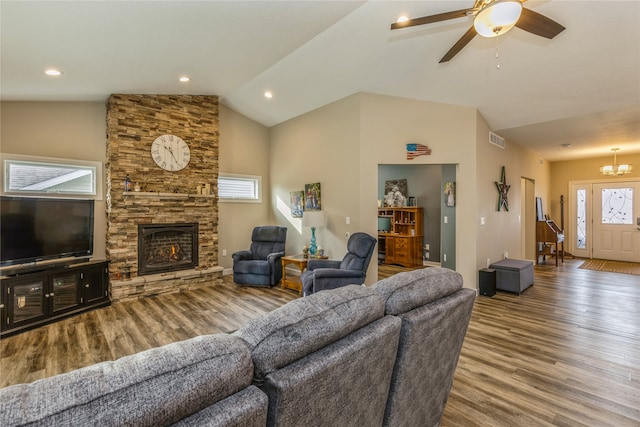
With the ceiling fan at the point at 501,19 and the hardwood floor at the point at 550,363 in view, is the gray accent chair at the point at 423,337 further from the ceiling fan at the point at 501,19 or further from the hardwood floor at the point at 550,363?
the ceiling fan at the point at 501,19

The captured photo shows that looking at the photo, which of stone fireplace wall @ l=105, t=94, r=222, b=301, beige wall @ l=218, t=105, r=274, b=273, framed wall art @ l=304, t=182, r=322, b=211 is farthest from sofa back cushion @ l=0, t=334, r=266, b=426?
beige wall @ l=218, t=105, r=274, b=273

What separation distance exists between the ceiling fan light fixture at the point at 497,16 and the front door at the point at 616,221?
8491 mm

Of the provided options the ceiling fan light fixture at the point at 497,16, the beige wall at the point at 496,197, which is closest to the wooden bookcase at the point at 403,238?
the beige wall at the point at 496,197

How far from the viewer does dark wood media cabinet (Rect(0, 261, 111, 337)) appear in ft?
11.4

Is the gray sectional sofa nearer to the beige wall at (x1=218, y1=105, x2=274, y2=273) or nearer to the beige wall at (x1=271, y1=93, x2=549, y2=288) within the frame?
the beige wall at (x1=271, y1=93, x2=549, y2=288)

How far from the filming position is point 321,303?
1.18 meters

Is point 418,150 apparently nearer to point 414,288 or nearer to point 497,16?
point 497,16

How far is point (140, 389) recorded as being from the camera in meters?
0.72

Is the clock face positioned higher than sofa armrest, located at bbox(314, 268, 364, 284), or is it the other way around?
the clock face

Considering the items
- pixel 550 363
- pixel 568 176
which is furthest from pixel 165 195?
pixel 568 176

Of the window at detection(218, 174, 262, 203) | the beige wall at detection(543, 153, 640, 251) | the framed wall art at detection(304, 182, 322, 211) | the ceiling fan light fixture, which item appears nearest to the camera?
the ceiling fan light fixture

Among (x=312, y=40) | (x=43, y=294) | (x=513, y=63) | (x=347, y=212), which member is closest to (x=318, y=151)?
(x=347, y=212)

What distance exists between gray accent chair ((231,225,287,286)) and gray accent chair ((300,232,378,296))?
37.4 inches

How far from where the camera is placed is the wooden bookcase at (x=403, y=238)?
7188mm
